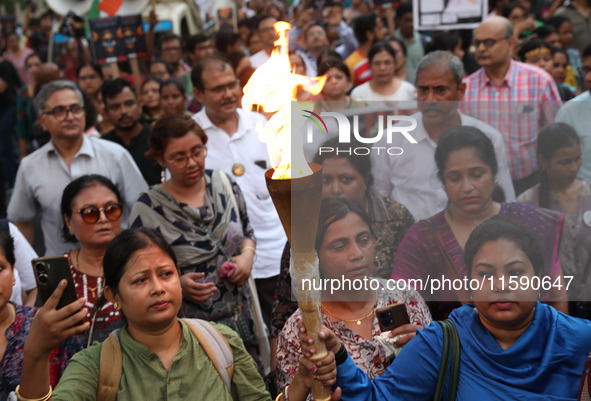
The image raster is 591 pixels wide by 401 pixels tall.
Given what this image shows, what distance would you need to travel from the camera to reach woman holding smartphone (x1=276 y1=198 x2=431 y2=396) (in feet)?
9.41

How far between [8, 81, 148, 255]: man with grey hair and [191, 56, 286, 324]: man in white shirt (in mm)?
592

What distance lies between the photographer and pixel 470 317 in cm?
251

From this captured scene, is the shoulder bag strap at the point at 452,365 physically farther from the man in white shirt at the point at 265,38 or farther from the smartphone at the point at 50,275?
the man in white shirt at the point at 265,38

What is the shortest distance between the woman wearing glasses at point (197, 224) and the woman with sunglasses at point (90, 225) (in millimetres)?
152

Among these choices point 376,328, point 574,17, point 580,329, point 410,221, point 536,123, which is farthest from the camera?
point 574,17

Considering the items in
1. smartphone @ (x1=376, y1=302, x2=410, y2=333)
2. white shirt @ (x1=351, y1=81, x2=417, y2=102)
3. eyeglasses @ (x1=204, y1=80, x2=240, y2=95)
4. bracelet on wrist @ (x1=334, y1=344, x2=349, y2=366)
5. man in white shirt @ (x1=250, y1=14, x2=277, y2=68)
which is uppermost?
man in white shirt @ (x1=250, y1=14, x2=277, y2=68)

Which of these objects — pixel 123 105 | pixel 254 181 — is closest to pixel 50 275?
pixel 254 181

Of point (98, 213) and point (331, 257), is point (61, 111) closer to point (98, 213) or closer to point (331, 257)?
point (98, 213)

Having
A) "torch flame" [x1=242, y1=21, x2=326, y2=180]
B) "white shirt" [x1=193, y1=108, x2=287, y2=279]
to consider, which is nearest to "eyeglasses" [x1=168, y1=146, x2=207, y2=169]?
"white shirt" [x1=193, y1=108, x2=287, y2=279]

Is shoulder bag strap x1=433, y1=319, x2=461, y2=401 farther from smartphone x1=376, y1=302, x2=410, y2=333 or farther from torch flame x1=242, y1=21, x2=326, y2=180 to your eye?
torch flame x1=242, y1=21, x2=326, y2=180

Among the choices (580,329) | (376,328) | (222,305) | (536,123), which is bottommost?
(222,305)

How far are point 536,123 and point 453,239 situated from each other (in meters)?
1.13

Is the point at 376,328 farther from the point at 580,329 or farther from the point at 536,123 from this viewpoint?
the point at 536,123

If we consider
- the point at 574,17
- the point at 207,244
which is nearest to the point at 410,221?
the point at 207,244
